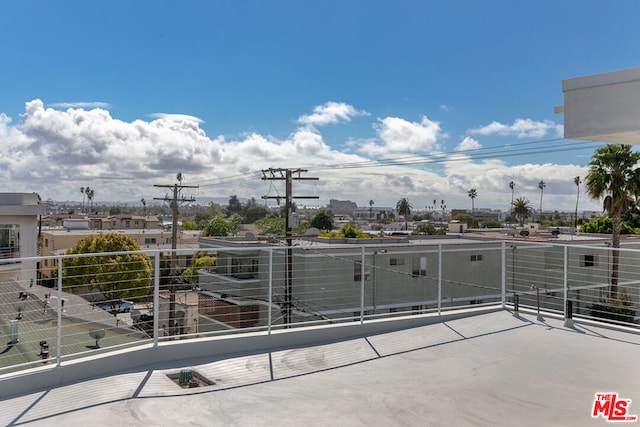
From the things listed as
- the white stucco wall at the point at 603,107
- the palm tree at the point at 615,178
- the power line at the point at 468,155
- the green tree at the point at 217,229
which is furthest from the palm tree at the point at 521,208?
the white stucco wall at the point at 603,107

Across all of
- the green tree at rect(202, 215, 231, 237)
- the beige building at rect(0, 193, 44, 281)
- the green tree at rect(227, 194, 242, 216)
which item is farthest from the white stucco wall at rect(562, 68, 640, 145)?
the green tree at rect(227, 194, 242, 216)

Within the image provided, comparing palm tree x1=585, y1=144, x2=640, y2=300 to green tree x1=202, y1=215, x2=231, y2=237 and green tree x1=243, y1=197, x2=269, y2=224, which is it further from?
green tree x1=243, y1=197, x2=269, y2=224

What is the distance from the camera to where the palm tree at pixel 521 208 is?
219 ft

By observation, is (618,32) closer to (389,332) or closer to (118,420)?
(389,332)

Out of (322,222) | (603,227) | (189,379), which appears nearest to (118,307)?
(189,379)

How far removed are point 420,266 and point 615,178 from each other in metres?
8.79

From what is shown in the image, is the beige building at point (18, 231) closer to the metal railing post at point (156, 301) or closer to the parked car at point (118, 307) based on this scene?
the parked car at point (118, 307)

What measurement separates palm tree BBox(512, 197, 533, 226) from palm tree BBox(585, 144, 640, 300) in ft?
159

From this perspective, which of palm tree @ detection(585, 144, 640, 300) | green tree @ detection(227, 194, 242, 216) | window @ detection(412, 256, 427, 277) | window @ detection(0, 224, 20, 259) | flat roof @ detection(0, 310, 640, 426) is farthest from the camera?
green tree @ detection(227, 194, 242, 216)

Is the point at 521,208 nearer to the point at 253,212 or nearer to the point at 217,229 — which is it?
the point at 217,229

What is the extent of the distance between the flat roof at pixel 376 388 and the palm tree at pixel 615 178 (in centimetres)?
1722

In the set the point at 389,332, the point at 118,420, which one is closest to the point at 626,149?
the point at 389,332

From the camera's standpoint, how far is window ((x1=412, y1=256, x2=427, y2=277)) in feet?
70.9

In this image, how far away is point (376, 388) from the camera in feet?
11.5
